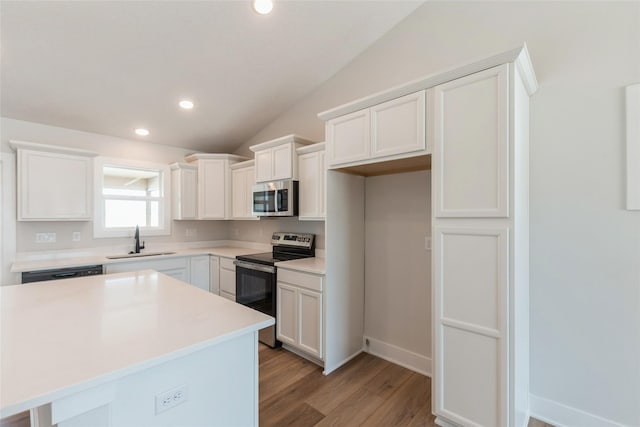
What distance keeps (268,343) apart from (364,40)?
3341mm

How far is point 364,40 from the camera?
2865 mm

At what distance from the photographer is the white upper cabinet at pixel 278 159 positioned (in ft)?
10.5

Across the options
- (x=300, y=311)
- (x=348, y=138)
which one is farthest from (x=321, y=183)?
(x=300, y=311)

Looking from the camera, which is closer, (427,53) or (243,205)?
(427,53)

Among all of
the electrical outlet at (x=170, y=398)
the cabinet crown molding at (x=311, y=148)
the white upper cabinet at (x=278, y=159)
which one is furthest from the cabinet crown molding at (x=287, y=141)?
the electrical outlet at (x=170, y=398)

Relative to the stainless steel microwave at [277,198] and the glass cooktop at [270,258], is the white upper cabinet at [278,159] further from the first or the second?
the glass cooktop at [270,258]

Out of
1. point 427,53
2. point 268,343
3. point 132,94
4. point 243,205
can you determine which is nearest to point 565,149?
point 427,53

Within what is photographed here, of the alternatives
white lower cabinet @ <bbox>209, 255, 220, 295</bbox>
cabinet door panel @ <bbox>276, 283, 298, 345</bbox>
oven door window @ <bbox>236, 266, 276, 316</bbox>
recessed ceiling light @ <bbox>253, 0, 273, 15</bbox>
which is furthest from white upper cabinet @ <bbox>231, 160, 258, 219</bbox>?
recessed ceiling light @ <bbox>253, 0, 273, 15</bbox>

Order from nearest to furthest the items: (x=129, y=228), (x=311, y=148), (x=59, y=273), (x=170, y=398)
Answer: (x=170, y=398) → (x=59, y=273) → (x=311, y=148) → (x=129, y=228)

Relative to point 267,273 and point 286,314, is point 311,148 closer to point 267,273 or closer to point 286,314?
point 267,273

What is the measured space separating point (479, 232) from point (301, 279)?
164cm

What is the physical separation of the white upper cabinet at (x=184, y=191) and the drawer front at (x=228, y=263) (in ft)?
2.96

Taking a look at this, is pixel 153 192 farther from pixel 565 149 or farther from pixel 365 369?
pixel 565 149

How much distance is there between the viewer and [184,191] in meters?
4.19
